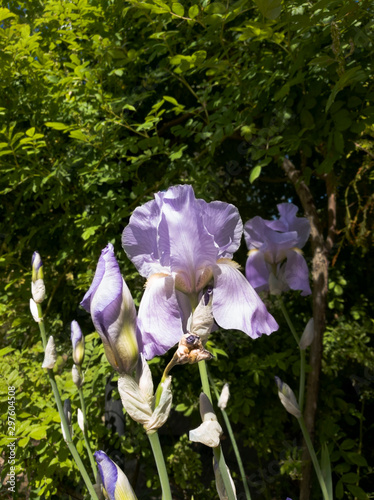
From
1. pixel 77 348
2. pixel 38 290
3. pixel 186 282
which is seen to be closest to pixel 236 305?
pixel 186 282

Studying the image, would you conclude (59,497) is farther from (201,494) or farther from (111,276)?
(111,276)

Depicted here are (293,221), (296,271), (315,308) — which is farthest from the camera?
(315,308)

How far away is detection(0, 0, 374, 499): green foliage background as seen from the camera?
1.49 m

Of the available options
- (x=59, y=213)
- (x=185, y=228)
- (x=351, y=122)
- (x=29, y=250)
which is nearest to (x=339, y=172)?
(x=351, y=122)

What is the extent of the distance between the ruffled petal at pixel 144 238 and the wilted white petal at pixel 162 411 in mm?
234

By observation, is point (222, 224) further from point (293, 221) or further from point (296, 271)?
point (293, 221)

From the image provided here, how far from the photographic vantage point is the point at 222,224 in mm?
643

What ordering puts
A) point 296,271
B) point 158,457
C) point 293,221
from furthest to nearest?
1. point 293,221
2. point 296,271
3. point 158,457

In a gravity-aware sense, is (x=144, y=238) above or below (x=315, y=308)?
above

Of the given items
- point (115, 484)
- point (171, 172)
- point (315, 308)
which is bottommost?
point (315, 308)

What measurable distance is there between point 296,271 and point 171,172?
1030 mm

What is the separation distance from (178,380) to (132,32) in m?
1.80

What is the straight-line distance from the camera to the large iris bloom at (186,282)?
0.58m

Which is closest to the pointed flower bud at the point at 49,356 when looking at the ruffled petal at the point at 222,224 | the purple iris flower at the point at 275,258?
the ruffled petal at the point at 222,224
